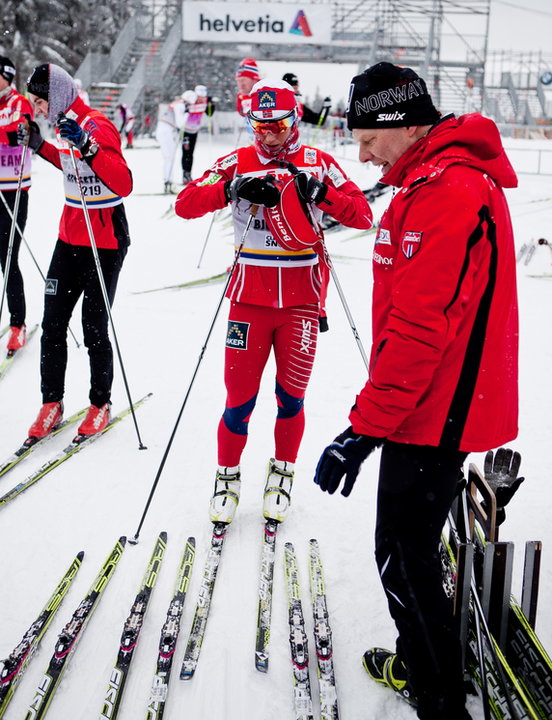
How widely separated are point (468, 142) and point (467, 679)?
68.4 inches

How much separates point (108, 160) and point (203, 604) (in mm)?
2381

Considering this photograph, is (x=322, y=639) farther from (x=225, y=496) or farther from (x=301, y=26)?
(x=301, y=26)

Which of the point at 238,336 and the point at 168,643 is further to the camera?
the point at 238,336

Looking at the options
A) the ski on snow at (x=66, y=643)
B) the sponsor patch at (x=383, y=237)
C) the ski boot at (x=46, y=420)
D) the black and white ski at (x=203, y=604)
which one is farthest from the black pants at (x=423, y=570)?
the ski boot at (x=46, y=420)

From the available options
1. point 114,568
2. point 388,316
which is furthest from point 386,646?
point 388,316

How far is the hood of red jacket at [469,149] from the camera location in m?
1.56

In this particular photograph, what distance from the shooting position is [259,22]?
23.3m

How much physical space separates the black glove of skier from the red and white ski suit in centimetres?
111

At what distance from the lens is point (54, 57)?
101 ft

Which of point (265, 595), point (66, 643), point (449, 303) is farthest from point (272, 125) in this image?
point (66, 643)

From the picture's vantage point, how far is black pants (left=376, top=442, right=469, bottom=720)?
1622mm

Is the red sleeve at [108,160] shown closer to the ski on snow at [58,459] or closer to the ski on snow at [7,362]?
the ski on snow at [58,459]

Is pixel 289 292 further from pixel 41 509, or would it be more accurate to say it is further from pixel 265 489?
pixel 41 509

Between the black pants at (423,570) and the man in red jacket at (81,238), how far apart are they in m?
2.48
